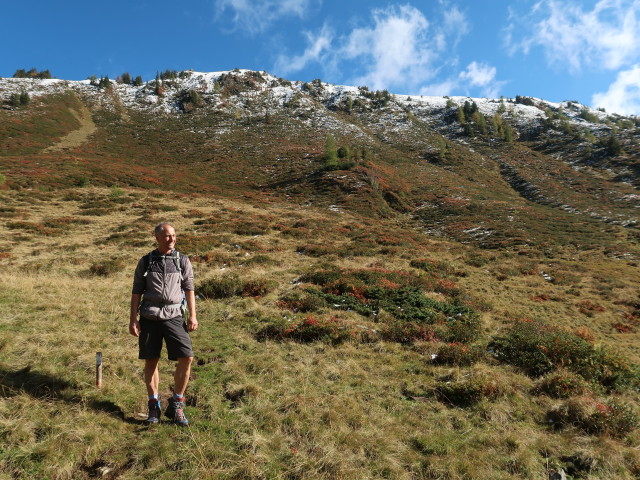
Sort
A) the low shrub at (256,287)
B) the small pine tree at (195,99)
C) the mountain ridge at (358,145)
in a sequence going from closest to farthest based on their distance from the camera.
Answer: the low shrub at (256,287), the mountain ridge at (358,145), the small pine tree at (195,99)

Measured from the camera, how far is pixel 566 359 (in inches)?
292

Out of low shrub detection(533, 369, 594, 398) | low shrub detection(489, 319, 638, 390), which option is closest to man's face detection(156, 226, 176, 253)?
low shrub detection(533, 369, 594, 398)

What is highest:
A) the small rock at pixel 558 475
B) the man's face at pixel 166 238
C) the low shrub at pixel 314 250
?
the man's face at pixel 166 238

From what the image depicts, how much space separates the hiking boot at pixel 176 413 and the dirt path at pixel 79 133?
231 feet

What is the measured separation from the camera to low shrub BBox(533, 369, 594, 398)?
20.1 feet

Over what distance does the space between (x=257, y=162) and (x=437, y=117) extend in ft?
294

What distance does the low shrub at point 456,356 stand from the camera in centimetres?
748

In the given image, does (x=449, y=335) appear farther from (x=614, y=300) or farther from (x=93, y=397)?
(x=614, y=300)

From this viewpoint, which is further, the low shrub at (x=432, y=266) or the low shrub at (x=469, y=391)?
the low shrub at (x=432, y=266)

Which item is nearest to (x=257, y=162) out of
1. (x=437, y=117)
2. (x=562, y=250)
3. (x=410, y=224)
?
(x=410, y=224)

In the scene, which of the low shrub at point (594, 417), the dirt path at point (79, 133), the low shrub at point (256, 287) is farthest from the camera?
the dirt path at point (79, 133)

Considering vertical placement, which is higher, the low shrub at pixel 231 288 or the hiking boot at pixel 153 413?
the low shrub at pixel 231 288

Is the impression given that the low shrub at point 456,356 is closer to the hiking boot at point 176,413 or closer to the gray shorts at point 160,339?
the hiking boot at point 176,413

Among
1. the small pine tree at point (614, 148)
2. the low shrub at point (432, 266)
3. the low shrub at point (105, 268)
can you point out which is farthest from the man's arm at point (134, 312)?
the small pine tree at point (614, 148)
